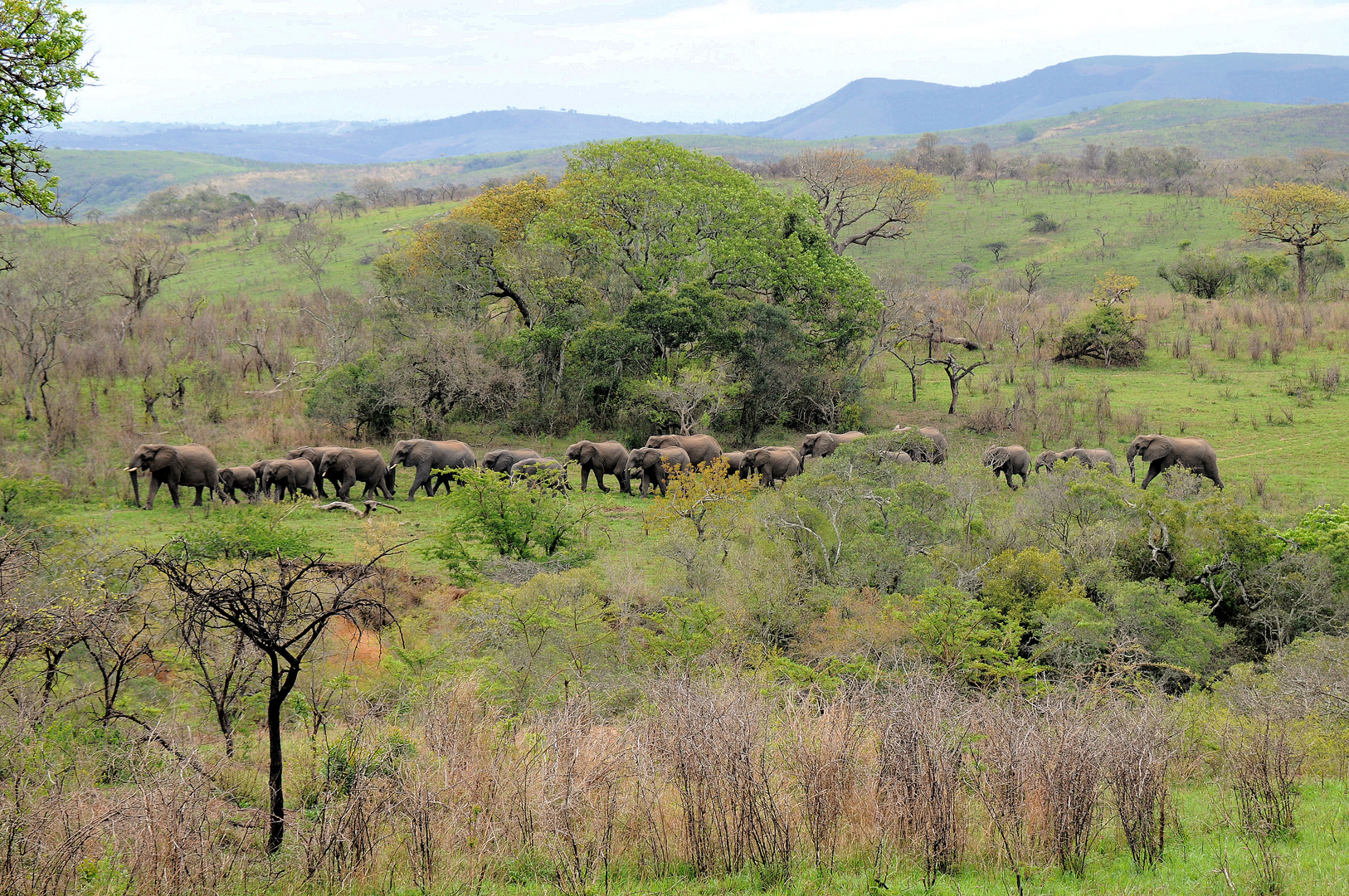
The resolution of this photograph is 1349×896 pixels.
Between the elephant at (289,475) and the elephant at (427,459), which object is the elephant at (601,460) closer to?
the elephant at (427,459)

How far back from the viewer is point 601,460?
23.8 meters

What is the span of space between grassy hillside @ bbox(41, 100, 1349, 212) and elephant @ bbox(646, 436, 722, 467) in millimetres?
102282

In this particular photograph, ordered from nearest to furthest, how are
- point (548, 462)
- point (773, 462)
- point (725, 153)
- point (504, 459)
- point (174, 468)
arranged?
point (174, 468)
point (548, 462)
point (504, 459)
point (773, 462)
point (725, 153)

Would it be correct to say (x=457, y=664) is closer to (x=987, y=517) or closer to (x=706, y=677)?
(x=706, y=677)

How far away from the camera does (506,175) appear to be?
Answer: 531ft

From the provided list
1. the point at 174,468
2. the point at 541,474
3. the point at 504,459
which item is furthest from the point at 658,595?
the point at 174,468

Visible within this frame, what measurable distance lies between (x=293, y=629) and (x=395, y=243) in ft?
125

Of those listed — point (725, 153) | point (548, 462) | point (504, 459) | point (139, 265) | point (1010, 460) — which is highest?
point (725, 153)

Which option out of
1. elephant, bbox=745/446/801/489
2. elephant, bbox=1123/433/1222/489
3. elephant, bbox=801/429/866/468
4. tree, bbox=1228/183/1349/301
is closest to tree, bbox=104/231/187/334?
elephant, bbox=745/446/801/489

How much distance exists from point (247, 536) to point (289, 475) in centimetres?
661

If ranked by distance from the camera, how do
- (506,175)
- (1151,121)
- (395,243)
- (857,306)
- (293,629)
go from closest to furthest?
(293,629), (857,306), (395,243), (506,175), (1151,121)

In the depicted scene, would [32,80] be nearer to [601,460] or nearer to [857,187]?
[601,460]

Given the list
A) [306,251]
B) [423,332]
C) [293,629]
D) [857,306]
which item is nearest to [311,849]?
[293,629]

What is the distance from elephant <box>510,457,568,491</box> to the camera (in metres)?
17.2
